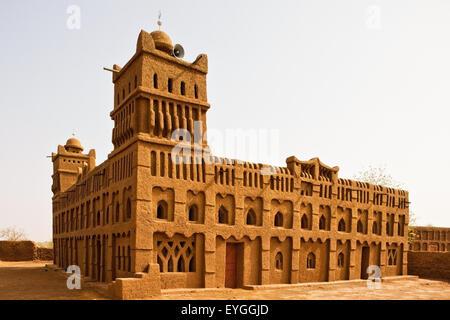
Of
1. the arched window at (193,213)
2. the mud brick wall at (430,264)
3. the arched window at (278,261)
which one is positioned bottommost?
the mud brick wall at (430,264)

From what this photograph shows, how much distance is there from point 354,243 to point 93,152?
2217cm

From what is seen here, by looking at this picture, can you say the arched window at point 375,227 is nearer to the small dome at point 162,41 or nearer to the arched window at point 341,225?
the arched window at point 341,225

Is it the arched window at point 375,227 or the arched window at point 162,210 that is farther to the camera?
the arched window at point 375,227

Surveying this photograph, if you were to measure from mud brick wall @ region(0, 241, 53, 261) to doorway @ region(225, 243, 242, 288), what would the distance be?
1261 inches

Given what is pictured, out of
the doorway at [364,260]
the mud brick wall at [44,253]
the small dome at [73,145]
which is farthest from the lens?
the mud brick wall at [44,253]

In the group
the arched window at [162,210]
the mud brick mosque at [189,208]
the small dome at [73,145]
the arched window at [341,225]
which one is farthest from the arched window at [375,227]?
the small dome at [73,145]

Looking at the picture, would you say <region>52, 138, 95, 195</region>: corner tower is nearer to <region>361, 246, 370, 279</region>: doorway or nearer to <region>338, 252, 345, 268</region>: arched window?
<region>338, 252, 345, 268</region>: arched window

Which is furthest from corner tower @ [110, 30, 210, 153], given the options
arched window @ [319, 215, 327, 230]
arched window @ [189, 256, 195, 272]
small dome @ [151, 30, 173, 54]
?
arched window @ [319, 215, 327, 230]

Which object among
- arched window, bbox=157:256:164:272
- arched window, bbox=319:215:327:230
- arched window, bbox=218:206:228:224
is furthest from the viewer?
arched window, bbox=319:215:327:230

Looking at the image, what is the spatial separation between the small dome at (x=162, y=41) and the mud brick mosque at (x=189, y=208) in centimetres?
7

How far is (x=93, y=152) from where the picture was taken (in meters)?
32.9

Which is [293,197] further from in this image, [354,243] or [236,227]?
[354,243]

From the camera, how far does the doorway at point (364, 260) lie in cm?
2788

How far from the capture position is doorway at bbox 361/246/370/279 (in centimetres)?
2788
